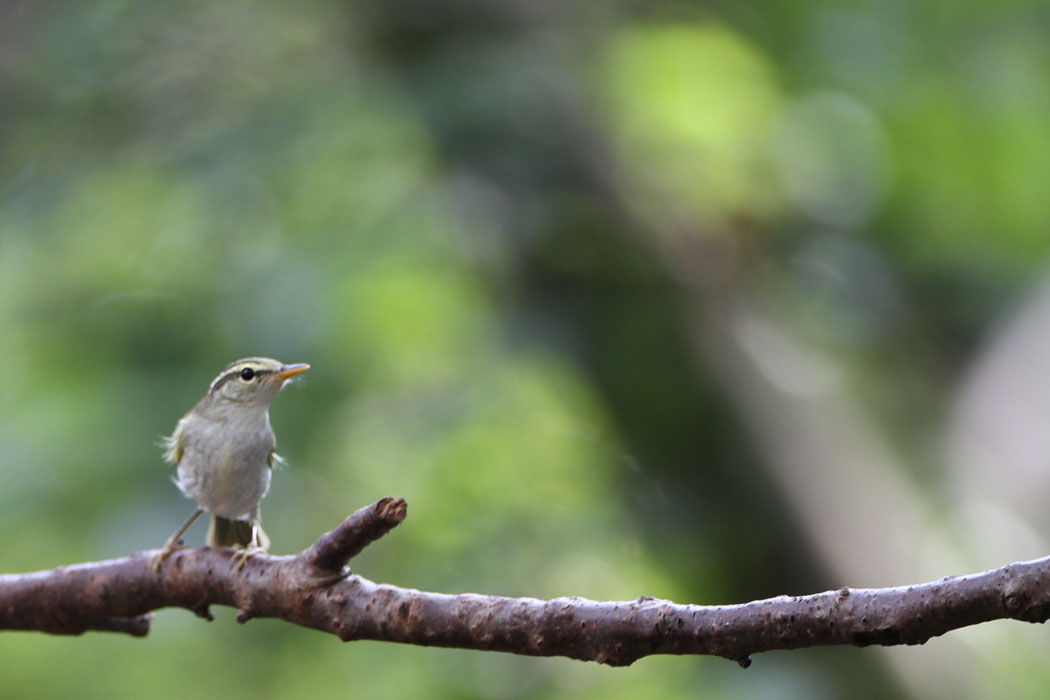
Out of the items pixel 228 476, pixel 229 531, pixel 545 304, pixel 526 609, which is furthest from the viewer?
pixel 545 304

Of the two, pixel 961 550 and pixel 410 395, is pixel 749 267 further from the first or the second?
pixel 410 395

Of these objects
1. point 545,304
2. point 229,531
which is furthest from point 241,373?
point 545,304

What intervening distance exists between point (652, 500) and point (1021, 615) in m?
4.77

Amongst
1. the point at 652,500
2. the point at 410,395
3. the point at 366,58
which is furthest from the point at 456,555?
the point at 366,58

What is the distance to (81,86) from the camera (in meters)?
6.55

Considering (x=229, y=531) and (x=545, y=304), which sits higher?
(x=545, y=304)

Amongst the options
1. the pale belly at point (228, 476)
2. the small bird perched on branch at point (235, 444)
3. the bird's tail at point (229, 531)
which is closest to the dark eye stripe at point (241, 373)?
the small bird perched on branch at point (235, 444)

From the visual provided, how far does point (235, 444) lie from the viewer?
10.1ft

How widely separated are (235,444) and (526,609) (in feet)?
5.19

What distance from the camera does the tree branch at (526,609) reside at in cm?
140

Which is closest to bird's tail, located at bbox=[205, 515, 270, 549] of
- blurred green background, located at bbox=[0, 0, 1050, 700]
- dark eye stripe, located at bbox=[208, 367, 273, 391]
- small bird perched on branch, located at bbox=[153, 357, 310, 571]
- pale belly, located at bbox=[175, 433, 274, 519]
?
small bird perched on branch, located at bbox=[153, 357, 310, 571]

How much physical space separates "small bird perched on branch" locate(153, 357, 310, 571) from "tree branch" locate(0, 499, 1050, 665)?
1.41 ft

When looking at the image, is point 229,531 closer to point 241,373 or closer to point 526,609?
point 241,373

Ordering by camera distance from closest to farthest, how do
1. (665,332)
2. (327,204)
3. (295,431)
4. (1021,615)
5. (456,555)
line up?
1. (1021,615)
2. (295,431)
3. (456,555)
4. (327,204)
5. (665,332)
